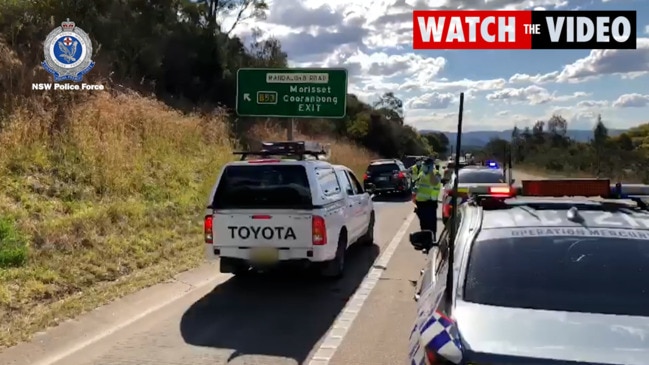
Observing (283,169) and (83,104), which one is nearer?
(283,169)

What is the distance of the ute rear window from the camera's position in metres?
25.9

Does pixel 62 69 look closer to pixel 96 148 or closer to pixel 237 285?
pixel 96 148

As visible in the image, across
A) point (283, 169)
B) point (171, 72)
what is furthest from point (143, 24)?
point (283, 169)

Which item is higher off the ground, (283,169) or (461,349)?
(283,169)

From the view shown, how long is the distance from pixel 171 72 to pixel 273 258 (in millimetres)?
24774

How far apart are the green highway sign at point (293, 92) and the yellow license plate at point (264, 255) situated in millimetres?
13152

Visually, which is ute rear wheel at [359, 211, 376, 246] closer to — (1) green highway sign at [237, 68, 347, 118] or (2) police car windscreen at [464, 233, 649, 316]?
(2) police car windscreen at [464, 233, 649, 316]

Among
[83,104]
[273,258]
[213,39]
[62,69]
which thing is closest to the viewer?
[273,258]

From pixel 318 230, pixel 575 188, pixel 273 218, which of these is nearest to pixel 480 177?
pixel 318 230

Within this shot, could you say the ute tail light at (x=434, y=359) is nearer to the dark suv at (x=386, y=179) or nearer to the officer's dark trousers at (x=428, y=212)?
the officer's dark trousers at (x=428, y=212)

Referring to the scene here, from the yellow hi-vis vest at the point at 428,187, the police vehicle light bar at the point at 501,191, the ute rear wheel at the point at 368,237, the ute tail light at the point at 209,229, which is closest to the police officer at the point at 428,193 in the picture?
the yellow hi-vis vest at the point at 428,187

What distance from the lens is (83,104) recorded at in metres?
15.4

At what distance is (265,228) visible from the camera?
777 cm

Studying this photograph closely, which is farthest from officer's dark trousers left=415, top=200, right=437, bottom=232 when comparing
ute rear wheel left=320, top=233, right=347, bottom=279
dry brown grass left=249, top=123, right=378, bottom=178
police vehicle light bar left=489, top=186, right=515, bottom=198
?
dry brown grass left=249, top=123, right=378, bottom=178
